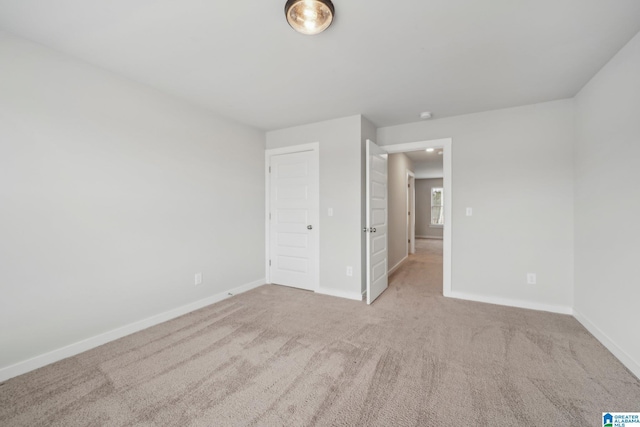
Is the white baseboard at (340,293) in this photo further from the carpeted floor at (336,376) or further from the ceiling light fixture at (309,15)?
the ceiling light fixture at (309,15)

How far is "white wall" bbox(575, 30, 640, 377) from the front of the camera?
184 cm

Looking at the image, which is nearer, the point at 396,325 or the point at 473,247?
the point at 396,325

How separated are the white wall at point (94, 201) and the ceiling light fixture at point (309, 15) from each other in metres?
1.83

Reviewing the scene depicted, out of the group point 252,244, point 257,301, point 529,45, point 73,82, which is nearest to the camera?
point 529,45

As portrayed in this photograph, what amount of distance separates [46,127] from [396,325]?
3.45m

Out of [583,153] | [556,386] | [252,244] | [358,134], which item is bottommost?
[556,386]

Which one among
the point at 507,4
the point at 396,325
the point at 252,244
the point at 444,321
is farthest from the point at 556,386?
the point at 252,244

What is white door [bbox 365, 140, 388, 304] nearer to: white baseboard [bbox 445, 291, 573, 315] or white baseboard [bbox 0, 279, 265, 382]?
white baseboard [bbox 445, 291, 573, 315]

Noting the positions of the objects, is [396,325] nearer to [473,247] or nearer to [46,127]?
[473,247]

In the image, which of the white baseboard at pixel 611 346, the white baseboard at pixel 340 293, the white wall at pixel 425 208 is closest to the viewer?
the white baseboard at pixel 611 346

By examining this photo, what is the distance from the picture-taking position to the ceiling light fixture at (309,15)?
58.9 inches

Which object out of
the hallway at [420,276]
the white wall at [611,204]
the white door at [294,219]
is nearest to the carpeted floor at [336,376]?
the white wall at [611,204]

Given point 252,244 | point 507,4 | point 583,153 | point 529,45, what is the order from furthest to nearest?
point 252,244 → point 583,153 → point 529,45 → point 507,4

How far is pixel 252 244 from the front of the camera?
379 centimetres
